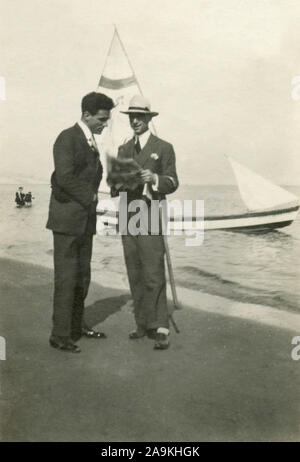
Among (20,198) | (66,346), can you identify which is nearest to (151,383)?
(66,346)

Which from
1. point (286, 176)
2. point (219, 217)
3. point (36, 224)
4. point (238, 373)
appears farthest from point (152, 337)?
point (219, 217)

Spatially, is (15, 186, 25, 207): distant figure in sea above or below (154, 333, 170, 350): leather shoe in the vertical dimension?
above

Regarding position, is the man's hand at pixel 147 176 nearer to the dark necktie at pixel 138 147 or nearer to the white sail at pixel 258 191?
the dark necktie at pixel 138 147

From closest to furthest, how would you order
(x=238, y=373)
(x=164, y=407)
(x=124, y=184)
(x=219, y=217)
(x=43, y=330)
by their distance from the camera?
(x=164, y=407)
(x=238, y=373)
(x=124, y=184)
(x=43, y=330)
(x=219, y=217)

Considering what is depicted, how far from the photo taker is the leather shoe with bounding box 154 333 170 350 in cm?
349

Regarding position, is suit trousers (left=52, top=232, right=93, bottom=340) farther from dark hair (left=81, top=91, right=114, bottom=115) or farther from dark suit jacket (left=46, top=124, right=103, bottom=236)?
dark hair (left=81, top=91, right=114, bottom=115)

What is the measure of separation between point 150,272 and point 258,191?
4.31 metres

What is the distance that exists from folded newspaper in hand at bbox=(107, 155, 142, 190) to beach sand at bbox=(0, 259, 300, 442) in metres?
1.13

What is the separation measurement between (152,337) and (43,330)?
811 mm

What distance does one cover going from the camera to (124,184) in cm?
349

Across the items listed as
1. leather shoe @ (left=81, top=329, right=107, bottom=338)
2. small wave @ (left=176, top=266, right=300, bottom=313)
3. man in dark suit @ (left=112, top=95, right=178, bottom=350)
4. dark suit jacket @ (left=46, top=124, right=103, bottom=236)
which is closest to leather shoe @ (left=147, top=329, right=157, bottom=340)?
man in dark suit @ (left=112, top=95, right=178, bottom=350)

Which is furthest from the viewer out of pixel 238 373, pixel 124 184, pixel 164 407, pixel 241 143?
pixel 241 143

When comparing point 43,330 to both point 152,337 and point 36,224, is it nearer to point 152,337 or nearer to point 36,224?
point 152,337
